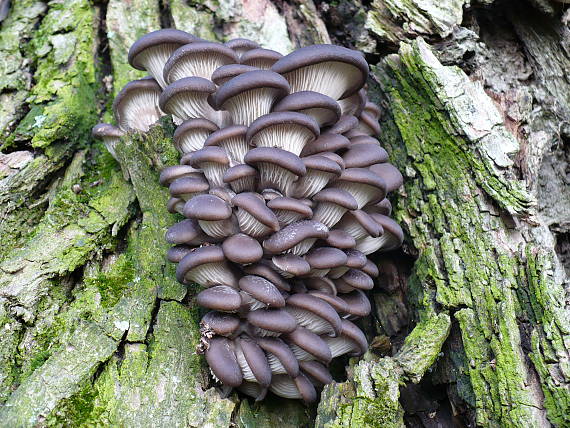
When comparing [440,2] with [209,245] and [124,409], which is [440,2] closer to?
[209,245]

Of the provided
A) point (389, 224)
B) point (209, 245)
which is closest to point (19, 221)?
point (209, 245)

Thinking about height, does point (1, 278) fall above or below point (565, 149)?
below

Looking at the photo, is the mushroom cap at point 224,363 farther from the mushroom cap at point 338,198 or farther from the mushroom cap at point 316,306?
the mushroom cap at point 338,198

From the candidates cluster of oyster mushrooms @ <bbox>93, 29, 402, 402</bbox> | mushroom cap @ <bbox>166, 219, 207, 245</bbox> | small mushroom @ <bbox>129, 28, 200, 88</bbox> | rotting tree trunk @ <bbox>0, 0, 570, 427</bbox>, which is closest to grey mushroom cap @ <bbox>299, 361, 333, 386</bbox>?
cluster of oyster mushrooms @ <bbox>93, 29, 402, 402</bbox>

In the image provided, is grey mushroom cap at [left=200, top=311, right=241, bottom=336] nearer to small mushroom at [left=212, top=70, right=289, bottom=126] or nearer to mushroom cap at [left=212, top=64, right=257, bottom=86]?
small mushroom at [left=212, top=70, right=289, bottom=126]

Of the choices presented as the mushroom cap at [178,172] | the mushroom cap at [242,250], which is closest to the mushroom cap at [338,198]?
the mushroom cap at [242,250]

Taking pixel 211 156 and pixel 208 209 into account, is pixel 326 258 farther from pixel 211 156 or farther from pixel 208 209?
pixel 211 156
